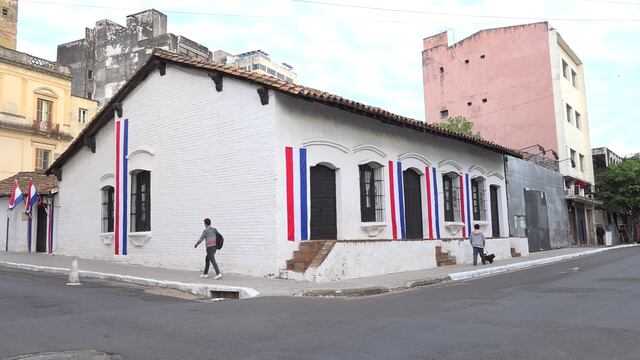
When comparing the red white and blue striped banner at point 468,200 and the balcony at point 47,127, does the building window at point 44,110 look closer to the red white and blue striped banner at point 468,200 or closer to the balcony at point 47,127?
the balcony at point 47,127

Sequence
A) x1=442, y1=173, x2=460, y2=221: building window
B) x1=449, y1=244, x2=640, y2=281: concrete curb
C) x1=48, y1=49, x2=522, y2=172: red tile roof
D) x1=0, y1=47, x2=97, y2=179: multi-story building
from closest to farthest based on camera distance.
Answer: x1=48, y1=49, x2=522, y2=172: red tile roof → x1=449, y1=244, x2=640, y2=281: concrete curb → x1=442, y1=173, x2=460, y2=221: building window → x1=0, y1=47, x2=97, y2=179: multi-story building

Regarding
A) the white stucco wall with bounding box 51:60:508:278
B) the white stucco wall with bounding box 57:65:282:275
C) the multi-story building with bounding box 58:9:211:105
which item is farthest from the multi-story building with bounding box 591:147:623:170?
the white stucco wall with bounding box 57:65:282:275

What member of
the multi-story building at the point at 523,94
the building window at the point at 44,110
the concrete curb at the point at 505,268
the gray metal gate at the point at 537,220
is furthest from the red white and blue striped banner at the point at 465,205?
the building window at the point at 44,110

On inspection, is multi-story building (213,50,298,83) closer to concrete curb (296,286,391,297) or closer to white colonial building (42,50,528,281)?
white colonial building (42,50,528,281)

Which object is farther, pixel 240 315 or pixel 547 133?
pixel 547 133

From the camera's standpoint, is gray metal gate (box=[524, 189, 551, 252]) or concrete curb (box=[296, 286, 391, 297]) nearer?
concrete curb (box=[296, 286, 391, 297])

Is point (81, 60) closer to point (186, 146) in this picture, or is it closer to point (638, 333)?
point (186, 146)

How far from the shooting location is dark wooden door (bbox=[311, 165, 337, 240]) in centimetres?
1399

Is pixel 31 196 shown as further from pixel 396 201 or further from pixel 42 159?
pixel 396 201

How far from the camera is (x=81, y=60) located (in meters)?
44.5

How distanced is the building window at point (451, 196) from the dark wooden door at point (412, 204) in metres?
1.87

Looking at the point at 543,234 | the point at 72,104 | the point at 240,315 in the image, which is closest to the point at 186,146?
the point at 240,315

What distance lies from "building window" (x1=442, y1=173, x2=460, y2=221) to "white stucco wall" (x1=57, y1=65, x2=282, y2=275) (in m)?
8.77

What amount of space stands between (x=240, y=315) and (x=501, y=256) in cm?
1458
